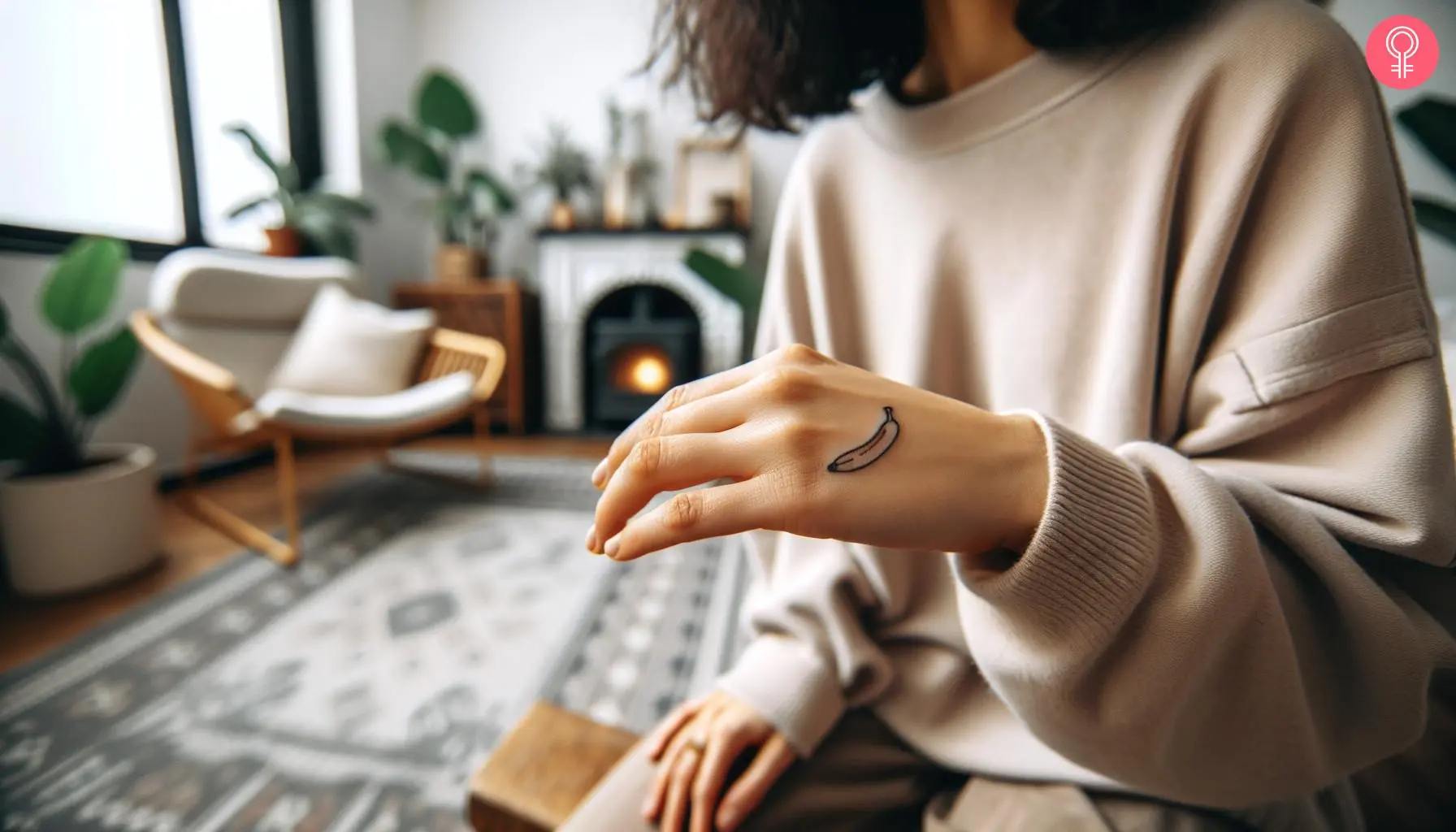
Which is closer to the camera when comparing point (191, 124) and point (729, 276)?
point (729, 276)

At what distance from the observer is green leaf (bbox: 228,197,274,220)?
2.40 meters

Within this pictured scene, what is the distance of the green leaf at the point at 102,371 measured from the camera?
1.48m

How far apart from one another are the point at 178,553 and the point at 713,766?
201cm

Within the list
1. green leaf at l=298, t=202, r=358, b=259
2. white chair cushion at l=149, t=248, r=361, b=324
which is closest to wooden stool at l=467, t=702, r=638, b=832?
white chair cushion at l=149, t=248, r=361, b=324

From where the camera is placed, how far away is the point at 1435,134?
111 centimetres

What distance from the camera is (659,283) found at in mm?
3398

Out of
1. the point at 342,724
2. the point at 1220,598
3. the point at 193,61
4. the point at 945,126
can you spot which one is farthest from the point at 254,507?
the point at 1220,598

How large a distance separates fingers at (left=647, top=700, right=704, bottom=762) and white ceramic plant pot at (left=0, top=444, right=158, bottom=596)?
177cm

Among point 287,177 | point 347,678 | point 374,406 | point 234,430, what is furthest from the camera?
point 287,177

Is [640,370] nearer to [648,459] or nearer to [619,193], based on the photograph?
[619,193]

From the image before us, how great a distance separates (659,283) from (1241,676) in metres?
3.28

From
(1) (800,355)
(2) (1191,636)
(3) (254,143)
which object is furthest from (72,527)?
(2) (1191,636)

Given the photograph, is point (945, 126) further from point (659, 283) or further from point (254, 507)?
point (659, 283)

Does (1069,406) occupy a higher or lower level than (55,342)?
higher
